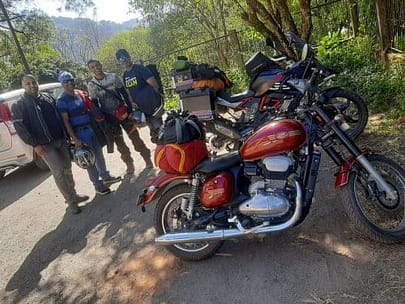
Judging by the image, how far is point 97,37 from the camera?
156 feet

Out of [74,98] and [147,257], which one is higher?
[74,98]

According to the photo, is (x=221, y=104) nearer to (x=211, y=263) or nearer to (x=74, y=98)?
(x=74, y=98)

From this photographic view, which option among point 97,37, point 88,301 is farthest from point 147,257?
point 97,37

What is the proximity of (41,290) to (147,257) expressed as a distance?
3.25 feet

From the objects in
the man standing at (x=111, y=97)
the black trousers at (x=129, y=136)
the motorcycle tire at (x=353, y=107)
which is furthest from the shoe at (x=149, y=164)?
the motorcycle tire at (x=353, y=107)

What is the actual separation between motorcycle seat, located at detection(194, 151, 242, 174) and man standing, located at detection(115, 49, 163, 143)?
234 centimetres

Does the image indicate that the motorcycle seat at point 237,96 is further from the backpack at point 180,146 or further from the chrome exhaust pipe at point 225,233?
the chrome exhaust pipe at point 225,233

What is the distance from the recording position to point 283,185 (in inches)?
107

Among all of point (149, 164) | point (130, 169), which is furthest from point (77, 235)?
point (149, 164)

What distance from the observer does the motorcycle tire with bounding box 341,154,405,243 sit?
2.60m

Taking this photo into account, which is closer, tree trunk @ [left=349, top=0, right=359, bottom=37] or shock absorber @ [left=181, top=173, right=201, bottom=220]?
shock absorber @ [left=181, top=173, right=201, bottom=220]

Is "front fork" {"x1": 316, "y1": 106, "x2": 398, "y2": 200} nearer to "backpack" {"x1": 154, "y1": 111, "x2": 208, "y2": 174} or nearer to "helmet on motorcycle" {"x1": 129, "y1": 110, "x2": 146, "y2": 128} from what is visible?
"backpack" {"x1": 154, "y1": 111, "x2": 208, "y2": 174}

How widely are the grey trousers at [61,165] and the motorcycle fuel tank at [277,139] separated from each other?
9.52 feet

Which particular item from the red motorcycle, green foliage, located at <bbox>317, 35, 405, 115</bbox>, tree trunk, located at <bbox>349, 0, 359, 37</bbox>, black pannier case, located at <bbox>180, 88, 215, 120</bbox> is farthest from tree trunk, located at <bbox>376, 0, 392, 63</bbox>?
the red motorcycle
